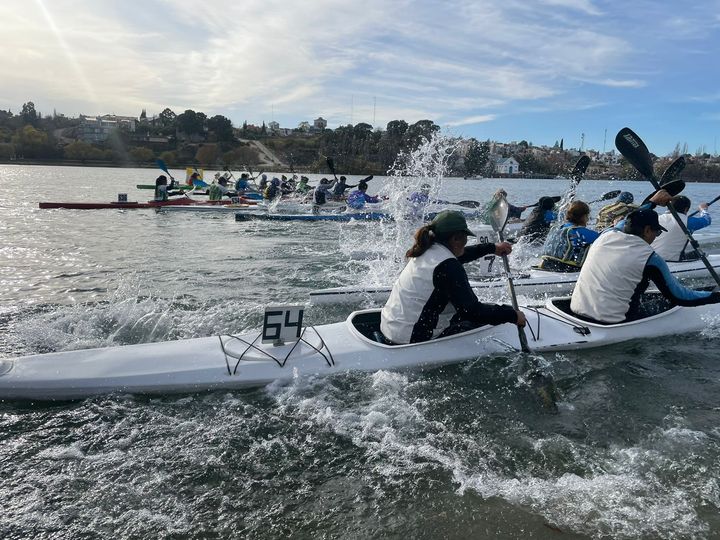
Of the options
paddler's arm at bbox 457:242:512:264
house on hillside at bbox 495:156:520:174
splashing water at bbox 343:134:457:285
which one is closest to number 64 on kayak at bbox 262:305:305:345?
paddler's arm at bbox 457:242:512:264

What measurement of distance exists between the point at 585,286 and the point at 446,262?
243cm

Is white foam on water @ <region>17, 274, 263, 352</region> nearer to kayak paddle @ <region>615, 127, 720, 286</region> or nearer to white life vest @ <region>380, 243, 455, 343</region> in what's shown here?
white life vest @ <region>380, 243, 455, 343</region>

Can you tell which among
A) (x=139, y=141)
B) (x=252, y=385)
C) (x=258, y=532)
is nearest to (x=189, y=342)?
(x=252, y=385)

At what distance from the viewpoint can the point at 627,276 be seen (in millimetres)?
5492

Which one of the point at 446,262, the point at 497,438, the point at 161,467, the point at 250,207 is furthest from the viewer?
the point at 250,207

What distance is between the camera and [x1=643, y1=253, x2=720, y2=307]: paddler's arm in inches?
210

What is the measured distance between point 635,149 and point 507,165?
96810 mm

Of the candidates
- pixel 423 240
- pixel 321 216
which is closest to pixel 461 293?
pixel 423 240

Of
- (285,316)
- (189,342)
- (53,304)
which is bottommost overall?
(53,304)

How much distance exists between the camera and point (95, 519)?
298cm

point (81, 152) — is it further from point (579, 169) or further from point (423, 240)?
point (423, 240)

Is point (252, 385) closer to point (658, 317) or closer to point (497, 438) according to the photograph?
point (497, 438)

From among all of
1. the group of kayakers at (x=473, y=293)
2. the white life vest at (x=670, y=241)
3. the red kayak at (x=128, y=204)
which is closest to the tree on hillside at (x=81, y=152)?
the red kayak at (x=128, y=204)

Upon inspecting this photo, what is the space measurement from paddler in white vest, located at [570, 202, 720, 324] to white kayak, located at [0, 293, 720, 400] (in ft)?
0.91
